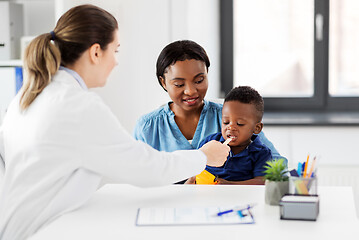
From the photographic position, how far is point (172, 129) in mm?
2203

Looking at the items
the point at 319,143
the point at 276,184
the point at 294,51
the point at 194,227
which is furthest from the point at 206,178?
the point at 294,51

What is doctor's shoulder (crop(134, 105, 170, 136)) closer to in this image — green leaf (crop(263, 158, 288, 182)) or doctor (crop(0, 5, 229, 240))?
doctor (crop(0, 5, 229, 240))

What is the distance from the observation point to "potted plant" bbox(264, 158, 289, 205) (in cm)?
146

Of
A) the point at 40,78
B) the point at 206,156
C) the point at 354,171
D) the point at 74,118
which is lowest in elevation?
the point at 354,171

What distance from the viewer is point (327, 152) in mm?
3057

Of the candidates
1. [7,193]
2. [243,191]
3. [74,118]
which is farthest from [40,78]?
[243,191]

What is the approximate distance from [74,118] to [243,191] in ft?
1.84

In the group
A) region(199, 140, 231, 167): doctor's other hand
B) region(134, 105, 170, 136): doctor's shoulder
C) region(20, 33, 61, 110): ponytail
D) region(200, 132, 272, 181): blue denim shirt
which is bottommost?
region(200, 132, 272, 181): blue denim shirt

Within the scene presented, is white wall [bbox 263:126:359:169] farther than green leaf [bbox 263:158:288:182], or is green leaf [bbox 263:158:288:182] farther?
white wall [bbox 263:126:359:169]

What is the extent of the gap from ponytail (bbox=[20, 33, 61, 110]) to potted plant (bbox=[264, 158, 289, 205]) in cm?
65

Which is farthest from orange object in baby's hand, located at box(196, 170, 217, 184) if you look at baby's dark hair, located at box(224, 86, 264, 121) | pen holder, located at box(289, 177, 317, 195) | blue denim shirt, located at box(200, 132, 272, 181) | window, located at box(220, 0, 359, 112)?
window, located at box(220, 0, 359, 112)

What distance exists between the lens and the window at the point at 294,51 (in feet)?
11.4

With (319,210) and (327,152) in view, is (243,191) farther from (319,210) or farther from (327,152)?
(327,152)

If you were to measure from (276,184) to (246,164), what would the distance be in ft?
1.51
